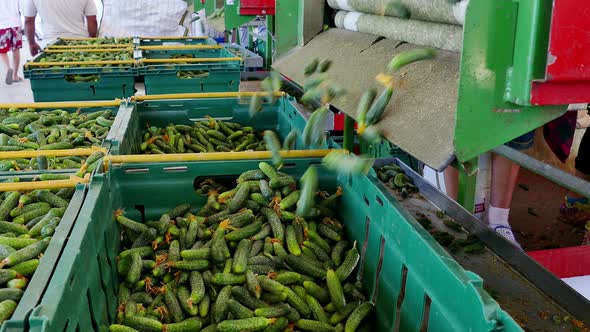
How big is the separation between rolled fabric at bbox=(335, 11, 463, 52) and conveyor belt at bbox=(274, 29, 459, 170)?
0.11ft

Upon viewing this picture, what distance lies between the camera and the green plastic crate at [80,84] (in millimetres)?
5062

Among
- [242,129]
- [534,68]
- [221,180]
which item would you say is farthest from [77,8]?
[534,68]

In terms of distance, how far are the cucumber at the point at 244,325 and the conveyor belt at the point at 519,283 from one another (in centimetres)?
83

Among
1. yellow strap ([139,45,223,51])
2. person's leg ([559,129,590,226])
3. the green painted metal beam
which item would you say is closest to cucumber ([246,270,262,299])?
the green painted metal beam

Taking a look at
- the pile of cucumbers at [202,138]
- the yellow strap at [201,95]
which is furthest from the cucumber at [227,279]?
the yellow strap at [201,95]

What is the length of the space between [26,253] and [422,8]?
5.56ft

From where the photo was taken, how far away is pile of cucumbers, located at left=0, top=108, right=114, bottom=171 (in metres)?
3.03

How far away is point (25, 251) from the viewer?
77.3 inches

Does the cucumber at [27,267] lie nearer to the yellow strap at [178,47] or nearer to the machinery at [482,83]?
the machinery at [482,83]

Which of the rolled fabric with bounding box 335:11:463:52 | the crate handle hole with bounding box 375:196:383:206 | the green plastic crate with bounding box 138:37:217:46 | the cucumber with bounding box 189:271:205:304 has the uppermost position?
the rolled fabric with bounding box 335:11:463:52

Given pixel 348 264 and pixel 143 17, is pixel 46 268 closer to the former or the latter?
pixel 348 264

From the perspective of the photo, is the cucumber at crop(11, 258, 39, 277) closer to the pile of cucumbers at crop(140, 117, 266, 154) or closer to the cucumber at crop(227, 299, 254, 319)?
the cucumber at crop(227, 299, 254, 319)

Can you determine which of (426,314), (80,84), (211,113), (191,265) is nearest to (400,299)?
(426,314)

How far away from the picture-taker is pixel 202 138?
3.97 metres
